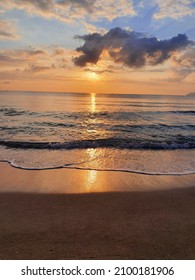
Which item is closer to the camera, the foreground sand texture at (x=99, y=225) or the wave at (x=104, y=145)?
the foreground sand texture at (x=99, y=225)

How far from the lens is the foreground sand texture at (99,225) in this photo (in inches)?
154

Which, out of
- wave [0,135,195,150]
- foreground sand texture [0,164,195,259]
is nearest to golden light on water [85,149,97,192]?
foreground sand texture [0,164,195,259]

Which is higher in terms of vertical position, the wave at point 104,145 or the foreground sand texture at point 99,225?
the wave at point 104,145

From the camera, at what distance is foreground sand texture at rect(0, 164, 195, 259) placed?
3.92m

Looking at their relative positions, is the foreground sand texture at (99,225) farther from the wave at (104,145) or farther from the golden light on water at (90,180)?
Answer: the wave at (104,145)

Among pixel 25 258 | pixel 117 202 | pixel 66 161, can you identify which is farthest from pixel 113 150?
pixel 25 258

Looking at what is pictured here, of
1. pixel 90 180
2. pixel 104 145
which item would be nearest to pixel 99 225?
pixel 90 180

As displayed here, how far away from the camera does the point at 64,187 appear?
7.00m

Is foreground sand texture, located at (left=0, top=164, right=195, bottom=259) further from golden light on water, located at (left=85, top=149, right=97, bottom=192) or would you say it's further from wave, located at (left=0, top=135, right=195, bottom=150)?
wave, located at (left=0, top=135, right=195, bottom=150)

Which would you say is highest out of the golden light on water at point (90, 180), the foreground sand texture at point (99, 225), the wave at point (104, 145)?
the wave at point (104, 145)

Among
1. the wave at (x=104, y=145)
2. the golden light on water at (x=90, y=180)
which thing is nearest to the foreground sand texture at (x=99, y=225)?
the golden light on water at (x=90, y=180)

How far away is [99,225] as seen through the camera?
15.6ft

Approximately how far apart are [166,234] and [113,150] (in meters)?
7.93
